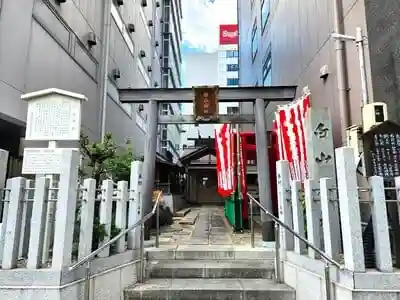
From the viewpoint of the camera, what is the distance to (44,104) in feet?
17.0

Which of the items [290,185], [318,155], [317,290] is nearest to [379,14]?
[318,155]

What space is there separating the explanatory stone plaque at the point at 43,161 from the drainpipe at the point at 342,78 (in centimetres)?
585

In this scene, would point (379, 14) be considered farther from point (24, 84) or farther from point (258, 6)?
point (258, 6)

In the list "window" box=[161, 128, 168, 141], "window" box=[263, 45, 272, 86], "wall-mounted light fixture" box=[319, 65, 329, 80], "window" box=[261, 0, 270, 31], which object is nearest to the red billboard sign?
"window" box=[161, 128, 168, 141]

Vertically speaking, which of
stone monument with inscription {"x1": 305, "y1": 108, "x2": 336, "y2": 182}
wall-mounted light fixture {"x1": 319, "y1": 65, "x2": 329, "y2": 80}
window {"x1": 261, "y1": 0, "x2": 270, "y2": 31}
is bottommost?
stone monument with inscription {"x1": 305, "y1": 108, "x2": 336, "y2": 182}

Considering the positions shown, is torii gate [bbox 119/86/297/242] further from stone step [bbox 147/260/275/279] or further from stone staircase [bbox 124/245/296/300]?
stone step [bbox 147/260/275/279]

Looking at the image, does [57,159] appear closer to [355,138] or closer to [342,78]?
[355,138]

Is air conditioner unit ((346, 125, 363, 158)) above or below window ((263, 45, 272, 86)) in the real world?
below

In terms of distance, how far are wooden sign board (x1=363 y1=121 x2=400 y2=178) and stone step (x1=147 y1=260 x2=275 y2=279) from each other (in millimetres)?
2673

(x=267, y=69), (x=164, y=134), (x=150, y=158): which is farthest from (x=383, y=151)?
(x=164, y=134)

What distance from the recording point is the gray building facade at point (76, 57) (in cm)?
748

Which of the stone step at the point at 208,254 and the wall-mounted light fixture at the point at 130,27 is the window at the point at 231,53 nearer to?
the wall-mounted light fixture at the point at 130,27

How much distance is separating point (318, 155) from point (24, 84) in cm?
697

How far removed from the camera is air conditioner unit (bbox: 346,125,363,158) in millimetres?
6168
